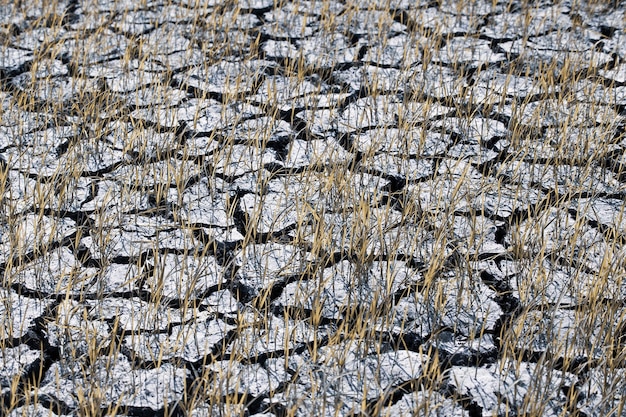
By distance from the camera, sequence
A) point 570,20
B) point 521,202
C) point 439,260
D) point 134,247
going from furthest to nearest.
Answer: point 570,20, point 521,202, point 134,247, point 439,260

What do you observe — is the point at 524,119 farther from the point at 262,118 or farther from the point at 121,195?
the point at 121,195

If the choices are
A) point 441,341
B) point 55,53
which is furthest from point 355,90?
point 441,341

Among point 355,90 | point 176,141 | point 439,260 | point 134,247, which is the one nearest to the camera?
point 439,260

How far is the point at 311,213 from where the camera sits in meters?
2.61

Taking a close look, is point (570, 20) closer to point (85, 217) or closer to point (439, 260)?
point (439, 260)

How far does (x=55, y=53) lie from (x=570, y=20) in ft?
6.82

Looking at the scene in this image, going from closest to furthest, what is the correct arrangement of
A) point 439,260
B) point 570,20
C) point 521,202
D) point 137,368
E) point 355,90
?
point 137,368, point 439,260, point 521,202, point 355,90, point 570,20

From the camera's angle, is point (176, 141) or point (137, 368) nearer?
point (137, 368)

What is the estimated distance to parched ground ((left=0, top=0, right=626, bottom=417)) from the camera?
6.72 feet


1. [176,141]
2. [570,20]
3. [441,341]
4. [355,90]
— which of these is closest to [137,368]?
[441,341]

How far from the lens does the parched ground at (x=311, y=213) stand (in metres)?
2.05

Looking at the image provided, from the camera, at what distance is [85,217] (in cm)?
266

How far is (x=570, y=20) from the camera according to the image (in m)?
4.05

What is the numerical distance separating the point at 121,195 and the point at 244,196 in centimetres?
35
